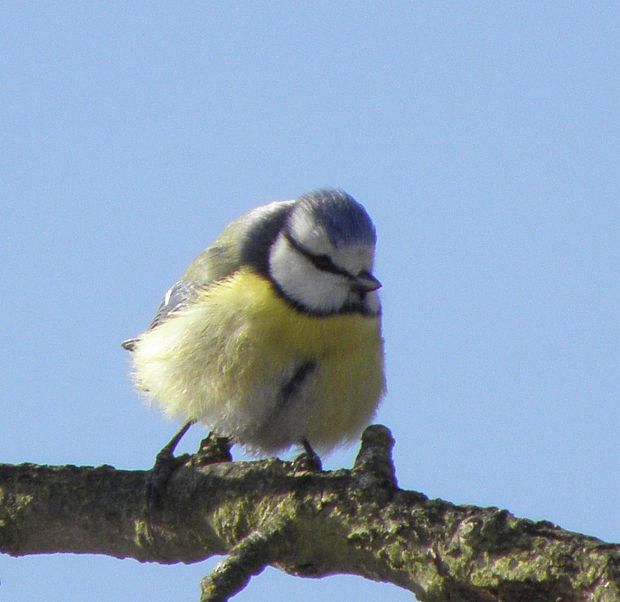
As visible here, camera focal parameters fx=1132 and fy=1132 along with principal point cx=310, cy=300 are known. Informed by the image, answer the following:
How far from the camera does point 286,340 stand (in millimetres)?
5402

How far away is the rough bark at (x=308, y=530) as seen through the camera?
10.4 ft

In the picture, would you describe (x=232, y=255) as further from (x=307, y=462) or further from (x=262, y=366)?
(x=307, y=462)

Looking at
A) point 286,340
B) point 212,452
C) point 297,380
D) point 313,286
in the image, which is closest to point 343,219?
point 313,286

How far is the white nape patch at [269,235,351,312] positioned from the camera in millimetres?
5523

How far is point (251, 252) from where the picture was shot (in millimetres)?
5871

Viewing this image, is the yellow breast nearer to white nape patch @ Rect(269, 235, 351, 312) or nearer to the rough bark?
white nape patch @ Rect(269, 235, 351, 312)

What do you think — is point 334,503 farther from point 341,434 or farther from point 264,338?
point 341,434

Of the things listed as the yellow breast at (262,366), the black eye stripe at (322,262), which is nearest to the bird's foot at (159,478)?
the yellow breast at (262,366)

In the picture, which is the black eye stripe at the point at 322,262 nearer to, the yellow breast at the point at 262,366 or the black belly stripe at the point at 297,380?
the yellow breast at the point at 262,366

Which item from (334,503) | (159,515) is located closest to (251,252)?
(159,515)

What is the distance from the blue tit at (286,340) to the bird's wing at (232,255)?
1 cm

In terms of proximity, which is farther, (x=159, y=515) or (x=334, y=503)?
(x=159, y=515)

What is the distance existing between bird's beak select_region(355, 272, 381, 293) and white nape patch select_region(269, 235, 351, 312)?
6cm

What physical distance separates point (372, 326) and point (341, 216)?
59 centimetres
